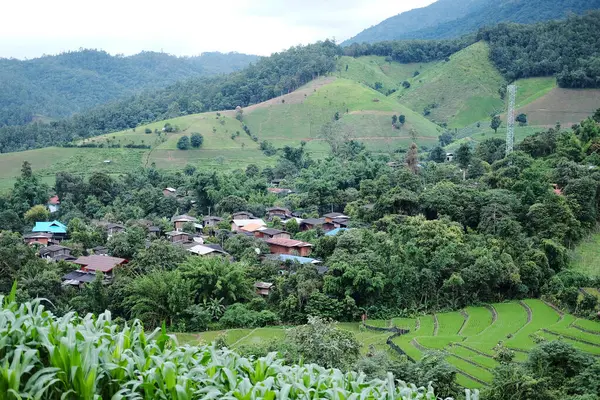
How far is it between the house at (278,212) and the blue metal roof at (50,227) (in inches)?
488

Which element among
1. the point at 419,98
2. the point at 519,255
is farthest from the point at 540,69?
the point at 519,255

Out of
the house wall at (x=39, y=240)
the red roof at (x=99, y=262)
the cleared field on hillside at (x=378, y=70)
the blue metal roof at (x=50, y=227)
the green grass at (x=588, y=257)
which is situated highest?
the cleared field on hillside at (x=378, y=70)

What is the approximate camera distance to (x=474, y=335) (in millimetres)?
20516

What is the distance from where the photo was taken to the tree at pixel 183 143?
2341 inches

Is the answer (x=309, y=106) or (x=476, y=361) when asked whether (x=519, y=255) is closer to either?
(x=476, y=361)

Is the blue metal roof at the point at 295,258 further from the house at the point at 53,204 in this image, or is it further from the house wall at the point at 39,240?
the house at the point at 53,204

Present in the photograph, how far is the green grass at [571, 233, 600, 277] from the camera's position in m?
24.6

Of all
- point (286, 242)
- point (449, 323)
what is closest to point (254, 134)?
point (286, 242)

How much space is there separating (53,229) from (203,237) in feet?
31.6

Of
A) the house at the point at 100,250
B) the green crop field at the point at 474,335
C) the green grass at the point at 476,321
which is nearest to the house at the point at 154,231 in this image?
the house at the point at 100,250

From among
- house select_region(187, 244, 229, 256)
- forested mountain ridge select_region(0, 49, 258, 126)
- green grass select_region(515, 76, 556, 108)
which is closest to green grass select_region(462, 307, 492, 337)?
house select_region(187, 244, 229, 256)

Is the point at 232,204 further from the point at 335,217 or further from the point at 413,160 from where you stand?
the point at 413,160

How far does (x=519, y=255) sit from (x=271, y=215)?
16.5m

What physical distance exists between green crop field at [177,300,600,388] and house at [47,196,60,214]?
23.5 metres
